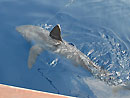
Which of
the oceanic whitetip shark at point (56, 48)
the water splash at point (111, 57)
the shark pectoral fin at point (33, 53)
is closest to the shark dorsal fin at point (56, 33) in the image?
the oceanic whitetip shark at point (56, 48)

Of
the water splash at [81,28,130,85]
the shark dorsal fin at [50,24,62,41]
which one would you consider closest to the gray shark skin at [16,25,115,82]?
the shark dorsal fin at [50,24,62,41]

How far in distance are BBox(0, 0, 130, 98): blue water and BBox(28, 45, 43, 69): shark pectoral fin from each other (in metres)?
0.12

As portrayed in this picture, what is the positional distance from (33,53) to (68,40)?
1425 millimetres

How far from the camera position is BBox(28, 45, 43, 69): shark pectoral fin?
16.3 ft

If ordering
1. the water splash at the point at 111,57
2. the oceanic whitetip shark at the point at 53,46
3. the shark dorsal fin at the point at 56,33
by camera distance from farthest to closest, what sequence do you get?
the shark dorsal fin at the point at 56,33 → the oceanic whitetip shark at the point at 53,46 → the water splash at the point at 111,57

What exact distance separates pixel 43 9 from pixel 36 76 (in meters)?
3.70

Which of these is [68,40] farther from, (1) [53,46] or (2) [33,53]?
(2) [33,53]

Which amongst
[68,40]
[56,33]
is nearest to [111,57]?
[68,40]

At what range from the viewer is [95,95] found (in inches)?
179

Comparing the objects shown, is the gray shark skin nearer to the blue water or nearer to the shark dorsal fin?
the shark dorsal fin

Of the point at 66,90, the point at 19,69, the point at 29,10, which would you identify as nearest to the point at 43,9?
the point at 29,10

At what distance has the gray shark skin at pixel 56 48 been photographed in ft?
16.4

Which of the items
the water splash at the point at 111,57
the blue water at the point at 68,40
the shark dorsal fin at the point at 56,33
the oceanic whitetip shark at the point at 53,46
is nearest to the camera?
the blue water at the point at 68,40

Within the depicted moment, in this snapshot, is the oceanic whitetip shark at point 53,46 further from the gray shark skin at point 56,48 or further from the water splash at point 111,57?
the water splash at point 111,57
